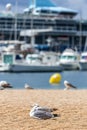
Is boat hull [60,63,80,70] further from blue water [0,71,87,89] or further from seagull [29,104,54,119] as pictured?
seagull [29,104,54,119]

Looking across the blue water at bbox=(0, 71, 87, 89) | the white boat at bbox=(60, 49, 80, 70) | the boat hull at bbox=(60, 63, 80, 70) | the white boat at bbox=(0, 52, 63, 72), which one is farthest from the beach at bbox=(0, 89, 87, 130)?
the white boat at bbox=(60, 49, 80, 70)

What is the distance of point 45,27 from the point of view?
428 feet

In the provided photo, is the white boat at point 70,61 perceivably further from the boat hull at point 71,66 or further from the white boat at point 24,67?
the white boat at point 24,67

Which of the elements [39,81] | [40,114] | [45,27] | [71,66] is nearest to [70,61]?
[71,66]

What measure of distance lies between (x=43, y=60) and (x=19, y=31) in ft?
157

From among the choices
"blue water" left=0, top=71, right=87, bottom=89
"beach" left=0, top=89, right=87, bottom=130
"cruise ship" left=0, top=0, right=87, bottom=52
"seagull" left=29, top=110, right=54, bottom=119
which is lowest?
"cruise ship" left=0, top=0, right=87, bottom=52

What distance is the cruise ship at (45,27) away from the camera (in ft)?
414

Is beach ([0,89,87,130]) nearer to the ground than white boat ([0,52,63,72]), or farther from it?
farther from it

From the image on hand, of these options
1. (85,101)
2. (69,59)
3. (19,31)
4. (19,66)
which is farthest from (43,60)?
(85,101)

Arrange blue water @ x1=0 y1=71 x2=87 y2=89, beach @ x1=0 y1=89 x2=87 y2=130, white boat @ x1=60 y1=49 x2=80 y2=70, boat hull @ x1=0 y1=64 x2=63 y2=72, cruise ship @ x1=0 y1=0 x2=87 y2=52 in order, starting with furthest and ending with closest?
cruise ship @ x1=0 y1=0 x2=87 y2=52, white boat @ x1=60 y1=49 x2=80 y2=70, boat hull @ x1=0 y1=64 x2=63 y2=72, blue water @ x1=0 y1=71 x2=87 y2=89, beach @ x1=0 y1=89 x2=87 y2=130

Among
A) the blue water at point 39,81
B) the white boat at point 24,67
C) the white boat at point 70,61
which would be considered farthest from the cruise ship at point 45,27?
the blue water at point 39,81

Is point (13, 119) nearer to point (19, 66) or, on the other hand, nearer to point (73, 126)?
point (73, 126)

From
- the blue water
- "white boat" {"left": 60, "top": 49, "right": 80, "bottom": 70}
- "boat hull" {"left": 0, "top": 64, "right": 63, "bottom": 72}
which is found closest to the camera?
the blue water

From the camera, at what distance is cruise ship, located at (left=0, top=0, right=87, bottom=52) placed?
12606 cm
